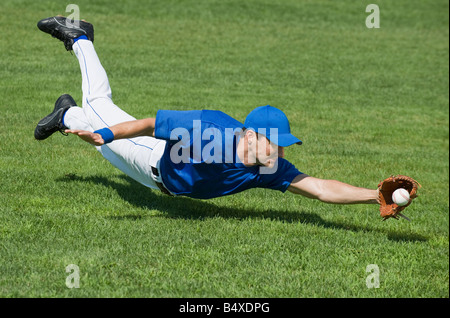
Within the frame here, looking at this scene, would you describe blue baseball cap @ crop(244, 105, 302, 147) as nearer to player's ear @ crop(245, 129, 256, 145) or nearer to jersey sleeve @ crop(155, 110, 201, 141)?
player's ear @ crop(245, 129, 256, 145)

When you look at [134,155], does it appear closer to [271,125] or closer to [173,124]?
[173,124]

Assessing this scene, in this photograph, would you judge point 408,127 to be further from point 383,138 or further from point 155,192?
point 155,192

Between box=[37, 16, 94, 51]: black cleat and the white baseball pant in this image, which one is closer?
the white baseball pant

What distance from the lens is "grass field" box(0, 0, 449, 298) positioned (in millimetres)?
5281

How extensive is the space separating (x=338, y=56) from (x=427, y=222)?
1071 centimetres

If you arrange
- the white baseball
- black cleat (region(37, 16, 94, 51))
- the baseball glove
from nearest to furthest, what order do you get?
the white baseball
the baseball glove
black cleat (region(37, 16, 94, 51))

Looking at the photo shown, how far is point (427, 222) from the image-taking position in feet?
24.1

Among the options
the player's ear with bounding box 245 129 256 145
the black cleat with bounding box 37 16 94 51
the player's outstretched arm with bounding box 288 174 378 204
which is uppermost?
the black cleat with bounding box 37 16 94 51

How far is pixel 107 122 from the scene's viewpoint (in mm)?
6684

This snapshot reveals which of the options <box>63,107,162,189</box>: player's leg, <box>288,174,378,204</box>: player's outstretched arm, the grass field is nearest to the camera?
the grass field

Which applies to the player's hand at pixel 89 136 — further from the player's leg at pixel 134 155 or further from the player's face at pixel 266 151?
the player's face at pixel 266 151

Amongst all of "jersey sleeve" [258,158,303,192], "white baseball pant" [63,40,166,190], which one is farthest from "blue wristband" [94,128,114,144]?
"jersey sleeve" [258,158,303,192]

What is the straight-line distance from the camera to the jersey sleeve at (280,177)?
6266 mm
